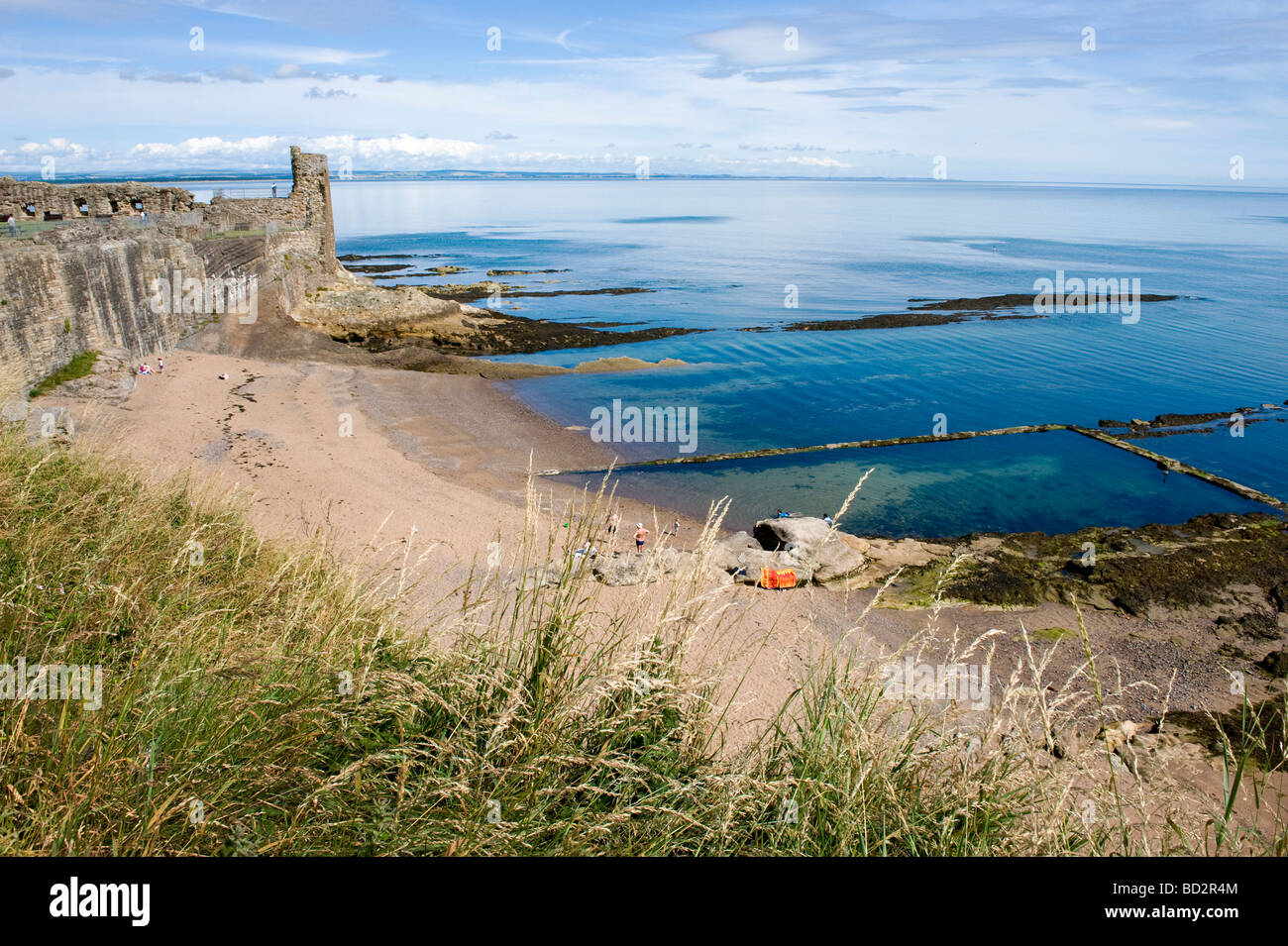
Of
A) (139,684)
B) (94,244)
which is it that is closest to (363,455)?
(94,244)

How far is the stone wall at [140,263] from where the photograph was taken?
54.4ft

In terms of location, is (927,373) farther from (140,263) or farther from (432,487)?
(140,263)

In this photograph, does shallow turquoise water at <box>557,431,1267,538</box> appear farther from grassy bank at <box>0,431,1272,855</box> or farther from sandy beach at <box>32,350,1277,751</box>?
grassy bank at <box>0,431,1272,855</box>

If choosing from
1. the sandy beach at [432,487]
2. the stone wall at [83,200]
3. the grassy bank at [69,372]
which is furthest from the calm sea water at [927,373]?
the stone wall at [83,200]

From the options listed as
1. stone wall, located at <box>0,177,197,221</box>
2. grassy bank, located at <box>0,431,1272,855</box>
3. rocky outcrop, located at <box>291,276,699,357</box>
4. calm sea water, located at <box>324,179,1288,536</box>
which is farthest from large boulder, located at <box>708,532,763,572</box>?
stone wall, located at <box>0,177,197,221</box>

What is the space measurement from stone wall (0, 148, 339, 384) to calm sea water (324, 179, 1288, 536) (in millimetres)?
11136

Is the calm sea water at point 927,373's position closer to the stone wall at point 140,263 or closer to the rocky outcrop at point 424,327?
the rocky outcrop at point 424,327

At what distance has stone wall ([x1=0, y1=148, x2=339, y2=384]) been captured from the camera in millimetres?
16578

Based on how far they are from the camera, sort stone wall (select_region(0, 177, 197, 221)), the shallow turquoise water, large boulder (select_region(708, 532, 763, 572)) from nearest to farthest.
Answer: large boulder (select_region(708, 532, 763, 572)) < the shallow turquoise water < stone wall (select_region(0, 177, 197, 221))

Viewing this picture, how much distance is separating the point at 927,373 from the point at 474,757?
32920 mm

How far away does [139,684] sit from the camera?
9.42ft

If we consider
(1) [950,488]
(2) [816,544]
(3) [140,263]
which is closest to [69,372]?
(3) [140,263]
